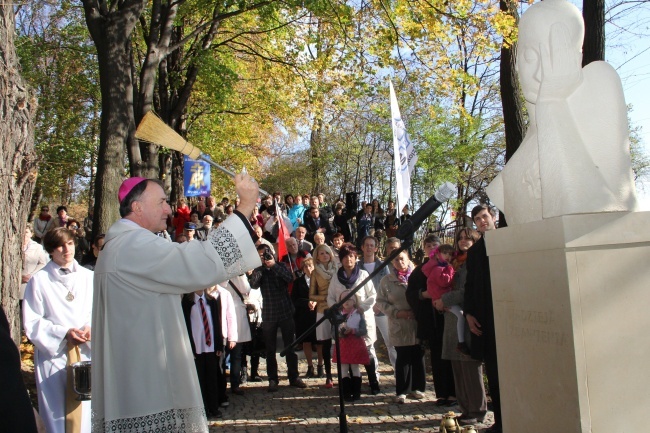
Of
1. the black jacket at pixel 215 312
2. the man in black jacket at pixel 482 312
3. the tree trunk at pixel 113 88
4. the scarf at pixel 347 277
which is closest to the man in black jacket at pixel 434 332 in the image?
the scarf at pixel 347 277

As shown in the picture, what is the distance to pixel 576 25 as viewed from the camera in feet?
11.1

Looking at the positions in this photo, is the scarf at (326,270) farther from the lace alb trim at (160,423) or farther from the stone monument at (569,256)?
the lace alb trim at (160,423)

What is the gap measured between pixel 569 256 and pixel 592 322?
12.7 inches

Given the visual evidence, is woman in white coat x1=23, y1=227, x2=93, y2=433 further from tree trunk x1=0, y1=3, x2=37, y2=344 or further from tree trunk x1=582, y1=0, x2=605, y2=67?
tree trunk x1=582, y1=0, x2=605, y2=67

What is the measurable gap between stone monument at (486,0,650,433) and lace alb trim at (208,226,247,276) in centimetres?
146

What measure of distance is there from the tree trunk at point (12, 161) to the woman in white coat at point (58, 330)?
58.2 inches

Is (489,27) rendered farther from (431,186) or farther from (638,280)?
(431,186)

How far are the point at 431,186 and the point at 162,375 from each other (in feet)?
75.4

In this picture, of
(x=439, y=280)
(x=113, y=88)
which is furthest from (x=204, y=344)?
(x=113, y=88)

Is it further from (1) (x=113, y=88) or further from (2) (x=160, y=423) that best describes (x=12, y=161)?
(1) (x=113, y=88)

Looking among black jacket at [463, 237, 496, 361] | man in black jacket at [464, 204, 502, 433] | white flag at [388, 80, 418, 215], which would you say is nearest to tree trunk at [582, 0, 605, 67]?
white flag at [388, 80, 418, 215]

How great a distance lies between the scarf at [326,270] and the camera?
9305 millimetres

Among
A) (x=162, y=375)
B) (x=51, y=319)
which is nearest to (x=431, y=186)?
(x=51, y=319)

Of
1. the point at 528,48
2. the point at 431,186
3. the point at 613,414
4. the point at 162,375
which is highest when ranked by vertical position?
the point at 431,186
